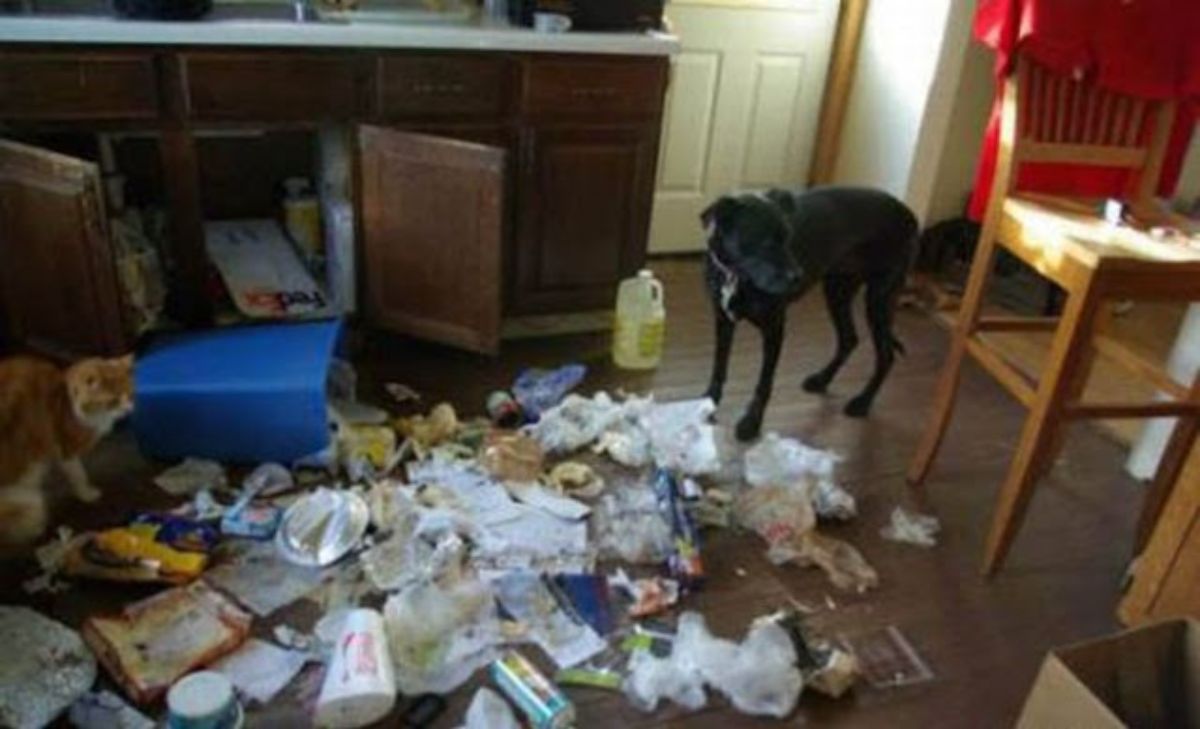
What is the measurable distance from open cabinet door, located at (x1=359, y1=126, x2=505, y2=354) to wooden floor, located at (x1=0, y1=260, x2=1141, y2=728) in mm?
170

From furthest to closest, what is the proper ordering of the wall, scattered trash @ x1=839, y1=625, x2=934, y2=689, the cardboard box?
the wall → scattered trash @ x1=839, y1=625, x2=934, y2=689 → the cardboard box

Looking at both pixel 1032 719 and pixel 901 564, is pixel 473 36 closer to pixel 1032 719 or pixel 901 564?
pixel 901 564

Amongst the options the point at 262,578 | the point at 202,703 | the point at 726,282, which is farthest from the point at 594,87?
the point at 202,703

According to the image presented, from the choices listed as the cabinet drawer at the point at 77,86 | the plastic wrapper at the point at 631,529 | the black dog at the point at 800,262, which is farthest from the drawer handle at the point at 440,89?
the plastic wrapper at the point at 631,529

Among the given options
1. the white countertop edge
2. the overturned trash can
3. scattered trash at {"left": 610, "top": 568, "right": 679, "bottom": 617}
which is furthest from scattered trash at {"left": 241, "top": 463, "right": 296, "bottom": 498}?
the white countertop edge

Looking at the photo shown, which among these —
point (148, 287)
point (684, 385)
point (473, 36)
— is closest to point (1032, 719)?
point (684, 385)

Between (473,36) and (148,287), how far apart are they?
3.29 ft

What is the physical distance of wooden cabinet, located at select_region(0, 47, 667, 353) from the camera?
201cm

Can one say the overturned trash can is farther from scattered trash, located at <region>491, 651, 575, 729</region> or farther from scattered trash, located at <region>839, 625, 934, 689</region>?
scattered trash, located at <region>839, 625, 934, 689</region>

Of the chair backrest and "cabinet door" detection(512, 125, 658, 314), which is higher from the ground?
the chair backrest

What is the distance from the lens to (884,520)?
82.0 inches

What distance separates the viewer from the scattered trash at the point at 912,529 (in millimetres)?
2021

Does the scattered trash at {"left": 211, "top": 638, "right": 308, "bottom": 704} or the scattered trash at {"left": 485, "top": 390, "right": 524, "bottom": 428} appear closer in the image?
the scattered trash at {"left": 211, "top": 638, "right": 308, "bottom": 704}

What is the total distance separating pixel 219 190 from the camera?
2.67 meters
